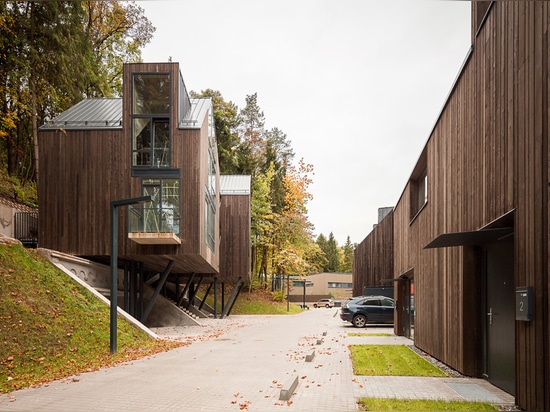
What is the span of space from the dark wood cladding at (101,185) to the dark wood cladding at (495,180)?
10.3 metres

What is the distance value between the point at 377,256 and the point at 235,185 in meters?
11.6

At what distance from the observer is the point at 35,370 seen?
9531 mm

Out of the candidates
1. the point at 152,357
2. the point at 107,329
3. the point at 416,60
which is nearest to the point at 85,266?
the point at 107,329

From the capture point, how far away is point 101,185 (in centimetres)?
2038

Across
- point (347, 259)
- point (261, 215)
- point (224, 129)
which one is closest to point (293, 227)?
point (261, 215)

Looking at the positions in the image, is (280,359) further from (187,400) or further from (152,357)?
(187,400)

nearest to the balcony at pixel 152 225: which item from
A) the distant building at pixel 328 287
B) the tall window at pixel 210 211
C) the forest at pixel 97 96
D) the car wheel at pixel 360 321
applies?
the tall window at pixel 210 211

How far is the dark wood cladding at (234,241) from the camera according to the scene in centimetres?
3412

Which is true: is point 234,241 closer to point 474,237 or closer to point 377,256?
point 377,256

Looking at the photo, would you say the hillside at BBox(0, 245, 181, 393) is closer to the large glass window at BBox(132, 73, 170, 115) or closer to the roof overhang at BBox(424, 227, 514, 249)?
the roof overhang at BBox(424, 227, 514, 249)

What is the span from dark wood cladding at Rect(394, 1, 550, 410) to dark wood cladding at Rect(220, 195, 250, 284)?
71.1ft

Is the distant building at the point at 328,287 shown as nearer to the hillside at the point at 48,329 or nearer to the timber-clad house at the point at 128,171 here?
the timber-clad house at the point at 128,171

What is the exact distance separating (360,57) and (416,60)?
252cm

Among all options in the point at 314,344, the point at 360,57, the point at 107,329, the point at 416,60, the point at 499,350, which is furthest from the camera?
the point at 314,344
